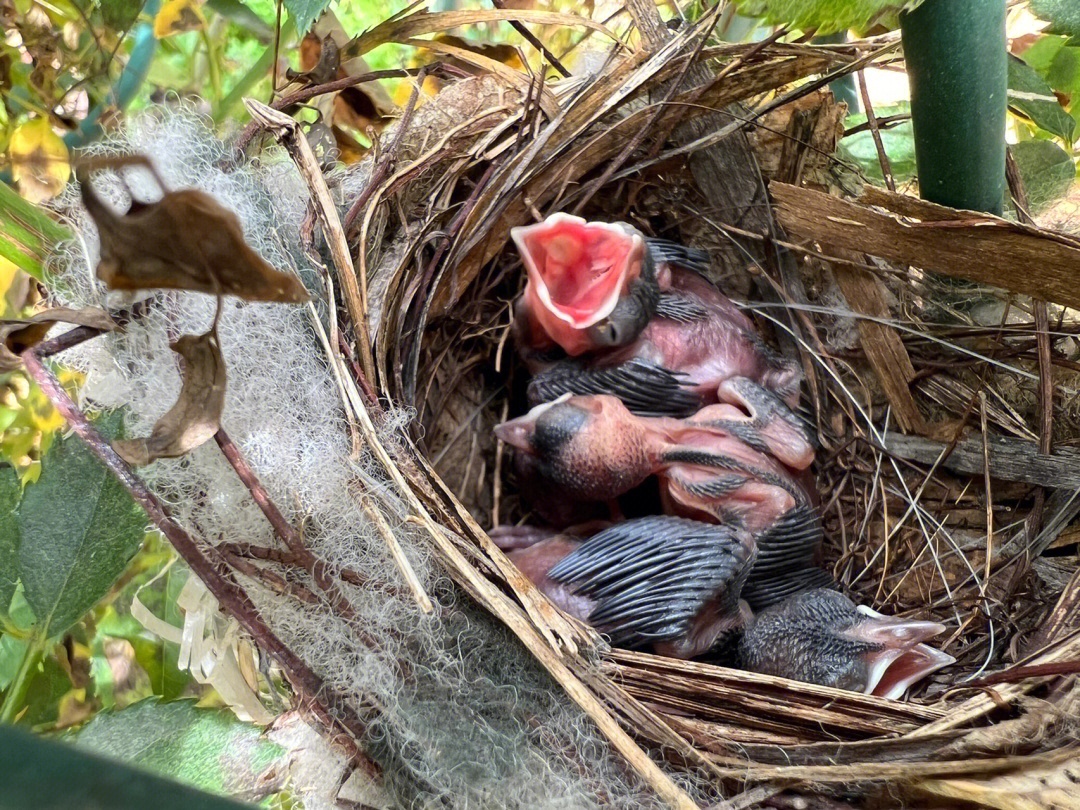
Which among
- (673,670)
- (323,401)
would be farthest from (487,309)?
(673,670)

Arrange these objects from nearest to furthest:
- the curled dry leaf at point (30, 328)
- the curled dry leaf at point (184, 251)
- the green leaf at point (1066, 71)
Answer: the curled dry leaf at point (184, 251)
the curled dry leaf at point (30, 328)
the green leaf at point (1066, 71)

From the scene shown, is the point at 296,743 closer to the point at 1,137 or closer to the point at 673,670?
the point at 673,670

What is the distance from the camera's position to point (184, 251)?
0.36m

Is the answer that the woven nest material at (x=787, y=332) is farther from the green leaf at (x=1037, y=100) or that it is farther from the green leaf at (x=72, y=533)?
the green leaf at (x=72, y=533)

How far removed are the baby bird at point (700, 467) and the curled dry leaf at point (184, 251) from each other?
1.59 ft

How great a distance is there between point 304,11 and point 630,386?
0.52 m

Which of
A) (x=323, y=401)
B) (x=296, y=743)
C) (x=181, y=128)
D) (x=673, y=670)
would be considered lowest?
(x=673, y=670)

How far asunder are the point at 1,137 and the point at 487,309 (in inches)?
20.4

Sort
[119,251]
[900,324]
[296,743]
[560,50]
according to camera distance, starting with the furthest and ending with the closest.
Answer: [560,50]
[900,324]
[296,743]
[119,251]

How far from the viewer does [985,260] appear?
2.25 ft

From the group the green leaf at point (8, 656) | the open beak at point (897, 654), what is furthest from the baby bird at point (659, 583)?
the green leaf at point (8, 656)

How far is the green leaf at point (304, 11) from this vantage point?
534 mm

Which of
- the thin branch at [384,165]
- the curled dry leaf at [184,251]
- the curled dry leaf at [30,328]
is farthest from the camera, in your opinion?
the thin branch at [384,165]

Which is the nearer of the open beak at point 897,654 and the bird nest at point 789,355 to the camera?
the bird nest at point 789,355
